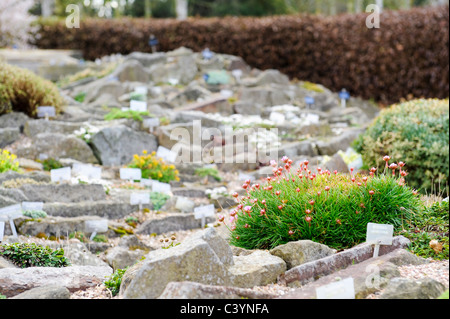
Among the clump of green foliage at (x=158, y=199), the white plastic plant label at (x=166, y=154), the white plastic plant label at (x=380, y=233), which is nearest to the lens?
the white plastic plant label at (x=380, y=233)

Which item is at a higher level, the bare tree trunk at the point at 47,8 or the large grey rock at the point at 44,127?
the bare tree trunk at the point at 47,8

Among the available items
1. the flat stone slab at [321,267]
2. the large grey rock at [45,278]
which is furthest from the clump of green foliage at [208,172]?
the flat stone slab at [321,267]

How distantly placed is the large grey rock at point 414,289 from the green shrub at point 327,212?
1209 millimetres

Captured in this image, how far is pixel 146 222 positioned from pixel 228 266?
9.40 feet

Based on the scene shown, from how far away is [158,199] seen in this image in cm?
721

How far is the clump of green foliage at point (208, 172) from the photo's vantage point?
838 centimetres

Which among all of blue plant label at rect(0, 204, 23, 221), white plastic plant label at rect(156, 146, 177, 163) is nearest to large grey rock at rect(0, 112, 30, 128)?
white plastic plant label at rect(156, 146, 177, 163)

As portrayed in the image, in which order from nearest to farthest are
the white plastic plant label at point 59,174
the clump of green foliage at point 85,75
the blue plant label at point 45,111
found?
the white plastic plant label at point 59,174 < the blue plant label at point 45,111 < the clump of green foliage at point 85,75

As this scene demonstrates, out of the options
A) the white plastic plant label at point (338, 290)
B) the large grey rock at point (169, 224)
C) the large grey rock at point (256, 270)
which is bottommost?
the large grey rock at point (169, 224)

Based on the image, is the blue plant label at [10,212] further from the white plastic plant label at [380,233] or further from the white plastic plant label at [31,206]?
the white plastic plant label at [380,233]

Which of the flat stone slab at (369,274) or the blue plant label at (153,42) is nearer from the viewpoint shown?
the flat stone slab at (369,274)

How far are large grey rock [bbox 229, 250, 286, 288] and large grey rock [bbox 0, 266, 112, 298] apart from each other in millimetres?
1091

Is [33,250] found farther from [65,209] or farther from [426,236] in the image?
[426,236]

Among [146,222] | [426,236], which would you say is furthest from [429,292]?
[146,222]
